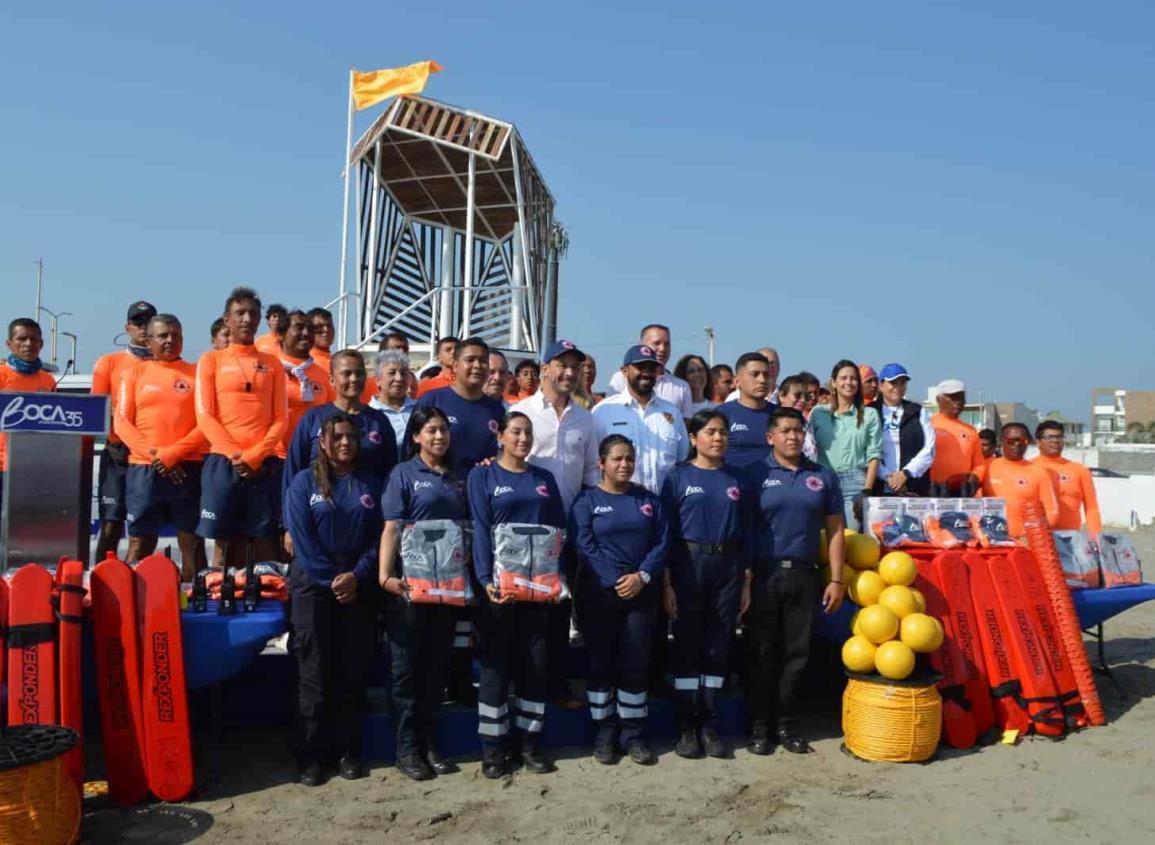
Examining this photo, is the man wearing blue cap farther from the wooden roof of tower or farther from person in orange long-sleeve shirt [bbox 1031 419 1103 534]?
the wooden roof of tower

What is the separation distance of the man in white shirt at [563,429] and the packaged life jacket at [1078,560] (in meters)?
3.43

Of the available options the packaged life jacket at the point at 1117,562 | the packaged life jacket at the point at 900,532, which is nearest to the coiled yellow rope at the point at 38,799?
the packaged life jacket at the point at 900,532

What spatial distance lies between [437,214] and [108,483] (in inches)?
771

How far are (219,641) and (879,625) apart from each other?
3526 millimetres

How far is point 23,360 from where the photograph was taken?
6457mm

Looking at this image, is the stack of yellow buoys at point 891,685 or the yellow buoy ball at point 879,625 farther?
the yellow buoy ball at point 879,625

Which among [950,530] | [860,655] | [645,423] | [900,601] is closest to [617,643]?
[645,423]

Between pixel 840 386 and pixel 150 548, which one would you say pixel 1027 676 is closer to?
pixel 840 386

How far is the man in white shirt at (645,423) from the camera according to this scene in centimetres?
557

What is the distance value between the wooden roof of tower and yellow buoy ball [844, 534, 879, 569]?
55.7ft

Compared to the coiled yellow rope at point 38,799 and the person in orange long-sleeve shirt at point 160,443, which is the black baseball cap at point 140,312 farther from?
the coiled yellow rope at point 38,799

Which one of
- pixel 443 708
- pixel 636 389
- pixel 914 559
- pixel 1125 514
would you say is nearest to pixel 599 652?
pixel 443 708

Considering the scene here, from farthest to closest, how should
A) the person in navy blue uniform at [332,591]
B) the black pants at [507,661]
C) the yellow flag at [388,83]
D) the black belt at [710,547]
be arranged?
the yellow flag at [388,83]
the black belt at [710,547]
the black pants at [507,661]
the person in navy blue uniform at [332,591]

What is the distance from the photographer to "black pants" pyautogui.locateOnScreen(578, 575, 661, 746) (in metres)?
5.03
